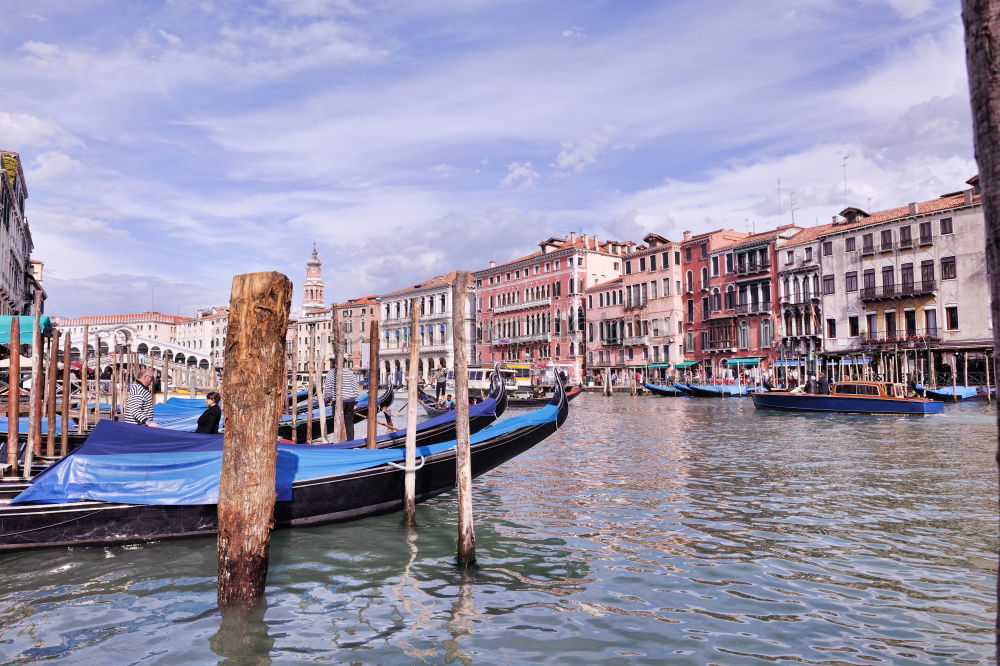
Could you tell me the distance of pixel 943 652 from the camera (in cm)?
378

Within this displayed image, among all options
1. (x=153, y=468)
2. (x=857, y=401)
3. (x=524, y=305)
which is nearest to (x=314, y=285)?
(x=524, y=305)

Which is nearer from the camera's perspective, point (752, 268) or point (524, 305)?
point (752, 268)

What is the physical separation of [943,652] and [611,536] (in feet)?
9.29

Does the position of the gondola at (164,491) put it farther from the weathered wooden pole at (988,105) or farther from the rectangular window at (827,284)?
the rectangular window at (827,284)

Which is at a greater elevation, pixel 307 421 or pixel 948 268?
pixel 948 268

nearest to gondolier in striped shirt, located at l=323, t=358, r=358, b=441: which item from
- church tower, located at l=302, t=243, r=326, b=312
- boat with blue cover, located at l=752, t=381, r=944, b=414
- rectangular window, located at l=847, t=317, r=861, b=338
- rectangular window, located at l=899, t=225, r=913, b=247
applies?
boat with blue cover, located at l=752, t=381, r=944, b=414

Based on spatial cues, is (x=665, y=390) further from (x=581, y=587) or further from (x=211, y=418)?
(x=581, y=587)

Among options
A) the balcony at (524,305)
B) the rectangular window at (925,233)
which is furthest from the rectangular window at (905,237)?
the balcony at (524,305)

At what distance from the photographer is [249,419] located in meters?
4.10

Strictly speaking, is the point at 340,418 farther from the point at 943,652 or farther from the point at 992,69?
the point at 992,69

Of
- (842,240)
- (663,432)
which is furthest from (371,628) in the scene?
(842,240)

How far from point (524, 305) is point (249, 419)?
4721cm

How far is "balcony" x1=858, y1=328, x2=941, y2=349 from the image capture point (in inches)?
1163

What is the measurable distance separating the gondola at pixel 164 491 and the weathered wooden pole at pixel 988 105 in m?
5.66
